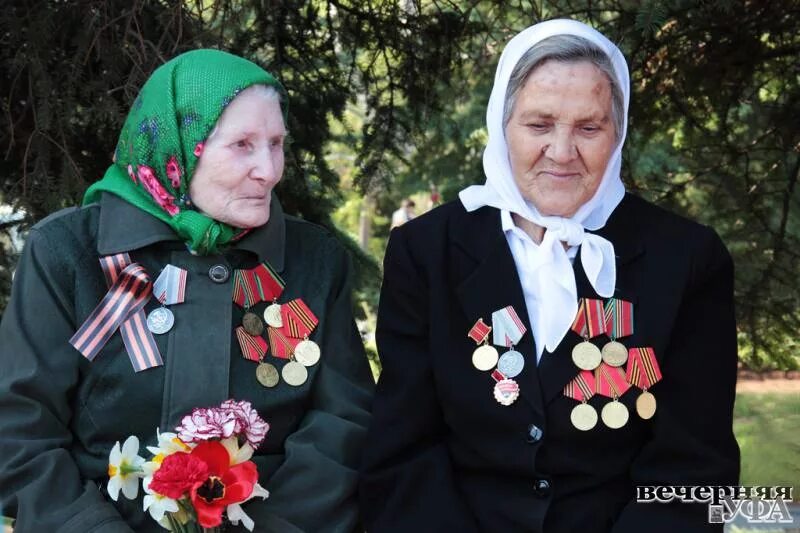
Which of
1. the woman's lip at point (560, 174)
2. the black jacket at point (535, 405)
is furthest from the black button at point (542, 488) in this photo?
the woman's lip at point (560, 174)

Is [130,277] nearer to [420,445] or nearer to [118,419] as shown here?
[118,419]

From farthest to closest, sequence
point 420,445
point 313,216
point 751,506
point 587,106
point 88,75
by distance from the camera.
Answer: point 313,216, point 88,75, point 751,506, point 420,445, point 587,106

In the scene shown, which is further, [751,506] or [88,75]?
[88,75]

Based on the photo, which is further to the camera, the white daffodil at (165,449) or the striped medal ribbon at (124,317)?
the striped medal ribbon at (124,317)

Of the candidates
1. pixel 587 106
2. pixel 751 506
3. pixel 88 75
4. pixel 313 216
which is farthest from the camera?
pixel 313 216

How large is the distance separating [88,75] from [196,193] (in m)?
1.24

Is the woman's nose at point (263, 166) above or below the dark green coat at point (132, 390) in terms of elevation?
above

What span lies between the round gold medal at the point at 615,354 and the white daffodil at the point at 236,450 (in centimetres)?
104

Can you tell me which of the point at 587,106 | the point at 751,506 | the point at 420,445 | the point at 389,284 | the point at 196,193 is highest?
the point at 587,106

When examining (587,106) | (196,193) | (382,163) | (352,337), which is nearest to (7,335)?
(196,193)

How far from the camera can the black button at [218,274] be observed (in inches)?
129

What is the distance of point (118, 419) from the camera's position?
3.18 metres

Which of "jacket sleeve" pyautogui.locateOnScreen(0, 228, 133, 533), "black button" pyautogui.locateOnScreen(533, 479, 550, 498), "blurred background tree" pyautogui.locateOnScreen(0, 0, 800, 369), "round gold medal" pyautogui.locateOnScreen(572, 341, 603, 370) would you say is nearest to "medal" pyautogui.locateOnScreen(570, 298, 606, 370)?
"round gold medal" pyautogui.locateOnScreen(572, 341, 603, 370)

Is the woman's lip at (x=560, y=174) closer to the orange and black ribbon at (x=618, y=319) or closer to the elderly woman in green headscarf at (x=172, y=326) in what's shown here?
the orange and black ribbon at (x=618, y=319)
